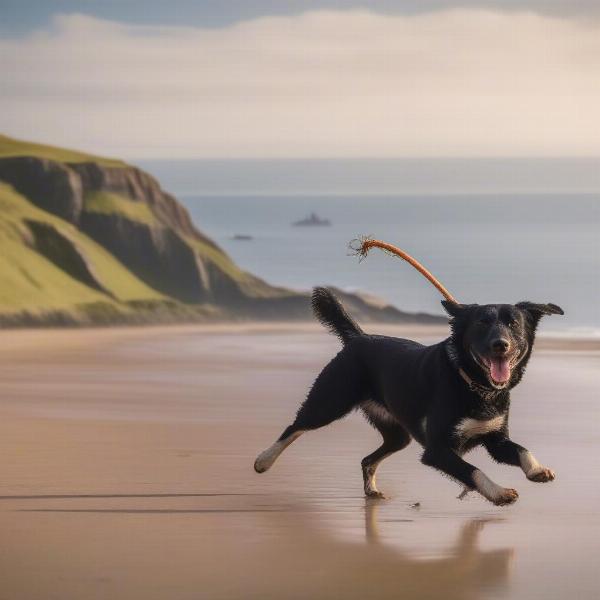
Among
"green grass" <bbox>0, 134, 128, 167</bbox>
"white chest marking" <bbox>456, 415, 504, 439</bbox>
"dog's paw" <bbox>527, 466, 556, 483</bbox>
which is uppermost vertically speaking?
"white chest marking" <bbox>456, 415, 504, 439</bbox>

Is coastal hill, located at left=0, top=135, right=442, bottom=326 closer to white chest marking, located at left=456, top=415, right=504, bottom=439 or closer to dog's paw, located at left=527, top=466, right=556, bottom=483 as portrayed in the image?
Result: white chest marking, located at left=456, top=415, right=504, bottom=439

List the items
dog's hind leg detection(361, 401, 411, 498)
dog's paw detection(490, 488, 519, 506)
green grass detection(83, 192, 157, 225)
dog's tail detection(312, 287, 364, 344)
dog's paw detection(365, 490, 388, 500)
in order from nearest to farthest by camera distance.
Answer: dog's paw detection(490, 488, 519, 506) < dog's paw detection(365, 490, 388, 500) < dog's hind leg detection(361, 401, 411, 498) < dog's tail detection(312, 287, 364, 344) < green grass detection(83, 192, 157, 225)

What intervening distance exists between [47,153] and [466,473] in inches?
971

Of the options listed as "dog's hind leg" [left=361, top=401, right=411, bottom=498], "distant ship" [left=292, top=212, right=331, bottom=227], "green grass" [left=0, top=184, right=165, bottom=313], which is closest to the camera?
"dog's hind leg" [left=361, top=401, right=411, bottom=498]

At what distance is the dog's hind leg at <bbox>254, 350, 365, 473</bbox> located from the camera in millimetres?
10492

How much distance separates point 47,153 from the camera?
33.1m

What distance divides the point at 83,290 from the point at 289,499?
18.1 metres

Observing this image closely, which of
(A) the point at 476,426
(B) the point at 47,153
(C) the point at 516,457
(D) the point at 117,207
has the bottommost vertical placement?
(D) the point at 117,207

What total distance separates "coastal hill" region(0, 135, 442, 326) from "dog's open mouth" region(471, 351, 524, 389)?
17.1 meters

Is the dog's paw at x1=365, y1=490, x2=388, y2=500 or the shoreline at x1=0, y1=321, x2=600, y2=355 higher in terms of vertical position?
the dog's paw at x1=365, y1=490, x2=388, y2=500

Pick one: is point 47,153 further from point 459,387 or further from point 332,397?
point 459,387

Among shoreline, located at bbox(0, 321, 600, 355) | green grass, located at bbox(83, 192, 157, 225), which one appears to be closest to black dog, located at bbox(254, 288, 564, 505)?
shoreline, located at bbox(0, 321, 600, 355)

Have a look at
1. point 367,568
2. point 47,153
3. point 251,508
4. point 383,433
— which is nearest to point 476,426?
point 383,433

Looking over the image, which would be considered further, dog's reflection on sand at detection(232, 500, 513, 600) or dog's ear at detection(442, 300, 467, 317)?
dog's ear at detection(442, 300, 467, 317)
